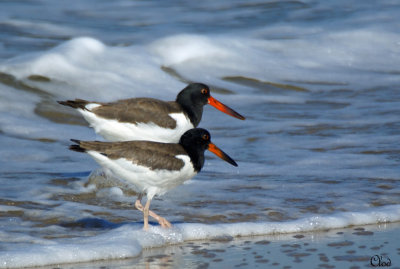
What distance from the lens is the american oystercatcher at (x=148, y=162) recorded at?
5.58 meters

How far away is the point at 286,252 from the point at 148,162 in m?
1.28

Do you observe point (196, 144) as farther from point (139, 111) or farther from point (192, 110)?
point (192, 110)

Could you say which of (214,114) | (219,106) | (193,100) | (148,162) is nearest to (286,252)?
(148,162)

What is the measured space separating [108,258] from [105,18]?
12.7m

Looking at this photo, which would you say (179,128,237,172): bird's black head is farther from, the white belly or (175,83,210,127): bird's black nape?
(175,83,210,127): bird's black nape

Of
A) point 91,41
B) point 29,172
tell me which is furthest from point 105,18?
point 29,172

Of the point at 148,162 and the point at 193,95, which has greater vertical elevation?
the point at 193,95

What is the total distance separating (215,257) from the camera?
16.2 feet

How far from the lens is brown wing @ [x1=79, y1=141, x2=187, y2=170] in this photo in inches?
219

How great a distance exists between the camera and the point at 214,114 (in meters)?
10.6

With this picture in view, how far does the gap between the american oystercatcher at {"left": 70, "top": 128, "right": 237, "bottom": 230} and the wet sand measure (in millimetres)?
489

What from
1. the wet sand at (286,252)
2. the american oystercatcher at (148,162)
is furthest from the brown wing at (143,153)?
the wet sand at (286,252)

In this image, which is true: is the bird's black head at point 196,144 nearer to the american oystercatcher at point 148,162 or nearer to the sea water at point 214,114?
the american oystercatcher at point 148,162

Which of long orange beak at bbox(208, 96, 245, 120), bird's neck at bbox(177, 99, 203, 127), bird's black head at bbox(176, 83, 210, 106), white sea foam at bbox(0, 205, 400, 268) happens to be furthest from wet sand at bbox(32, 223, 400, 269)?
long orange beak at bbox(208, 96, 245, 120)
